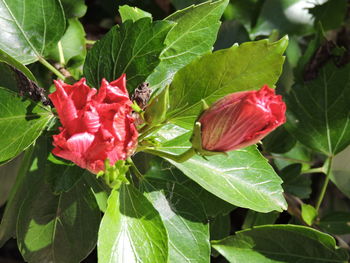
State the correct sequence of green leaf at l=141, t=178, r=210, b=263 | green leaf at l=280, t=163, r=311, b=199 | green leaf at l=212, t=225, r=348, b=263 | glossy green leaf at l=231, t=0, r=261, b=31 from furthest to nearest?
glossy green leaf at l=231, t=0, r=261, b=31
green leaf at l=280, t=163, r=311, b=199
green leaf at l=212, t=225, r=348, b=263
green leaf at l=141, t=178, r=210, b=263

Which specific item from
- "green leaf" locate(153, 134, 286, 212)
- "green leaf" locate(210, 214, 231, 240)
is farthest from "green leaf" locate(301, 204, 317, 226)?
"green leaf" locate(153, 134, 286, 212)

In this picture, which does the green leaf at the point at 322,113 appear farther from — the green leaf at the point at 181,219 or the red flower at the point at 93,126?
the red flower at the point at 93,126

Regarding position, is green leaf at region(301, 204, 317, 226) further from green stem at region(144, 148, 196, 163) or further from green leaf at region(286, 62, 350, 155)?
green stem at region(144, 148, 196, 163)

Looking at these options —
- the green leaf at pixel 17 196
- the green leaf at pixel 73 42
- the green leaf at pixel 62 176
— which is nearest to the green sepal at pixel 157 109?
A: the green leaf at pixel 62 176

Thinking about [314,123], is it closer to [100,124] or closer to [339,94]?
[339,94]

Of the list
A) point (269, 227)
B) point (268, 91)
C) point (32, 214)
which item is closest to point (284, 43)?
point (268, 91)

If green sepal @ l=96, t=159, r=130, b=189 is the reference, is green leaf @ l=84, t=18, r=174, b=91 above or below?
above
